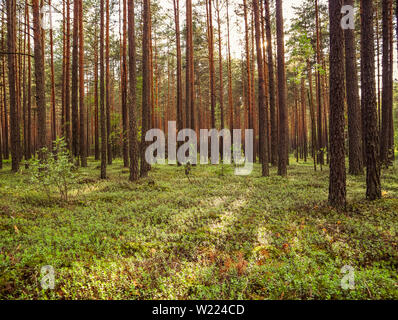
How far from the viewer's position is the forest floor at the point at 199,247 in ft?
10.2

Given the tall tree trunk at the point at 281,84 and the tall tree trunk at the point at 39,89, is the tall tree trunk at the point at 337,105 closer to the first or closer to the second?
the tall tree trunk at the point at 281,84

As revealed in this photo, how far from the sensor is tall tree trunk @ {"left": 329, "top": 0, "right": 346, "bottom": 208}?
20.3ft

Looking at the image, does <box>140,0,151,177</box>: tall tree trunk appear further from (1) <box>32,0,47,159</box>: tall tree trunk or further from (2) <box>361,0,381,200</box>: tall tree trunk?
(2) <box>361,0,381,200</box>: tall tree trunk

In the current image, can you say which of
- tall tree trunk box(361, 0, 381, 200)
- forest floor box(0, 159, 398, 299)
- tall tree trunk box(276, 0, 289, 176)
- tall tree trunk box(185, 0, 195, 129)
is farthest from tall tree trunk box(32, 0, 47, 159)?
tall tree trunk box(361, 0, 381, 200)

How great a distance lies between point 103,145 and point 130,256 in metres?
9.74

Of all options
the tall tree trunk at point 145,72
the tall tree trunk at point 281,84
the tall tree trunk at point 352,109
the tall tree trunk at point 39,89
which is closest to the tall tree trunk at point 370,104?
the tall tree trunk at point 281,84

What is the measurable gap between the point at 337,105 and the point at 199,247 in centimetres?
538

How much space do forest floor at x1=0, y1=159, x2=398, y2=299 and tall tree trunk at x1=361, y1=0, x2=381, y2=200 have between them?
2.43ft

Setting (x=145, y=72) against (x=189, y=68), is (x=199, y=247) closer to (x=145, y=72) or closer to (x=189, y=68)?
(x=145, y=72)

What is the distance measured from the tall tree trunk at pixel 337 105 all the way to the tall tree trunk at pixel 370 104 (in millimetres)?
1049
